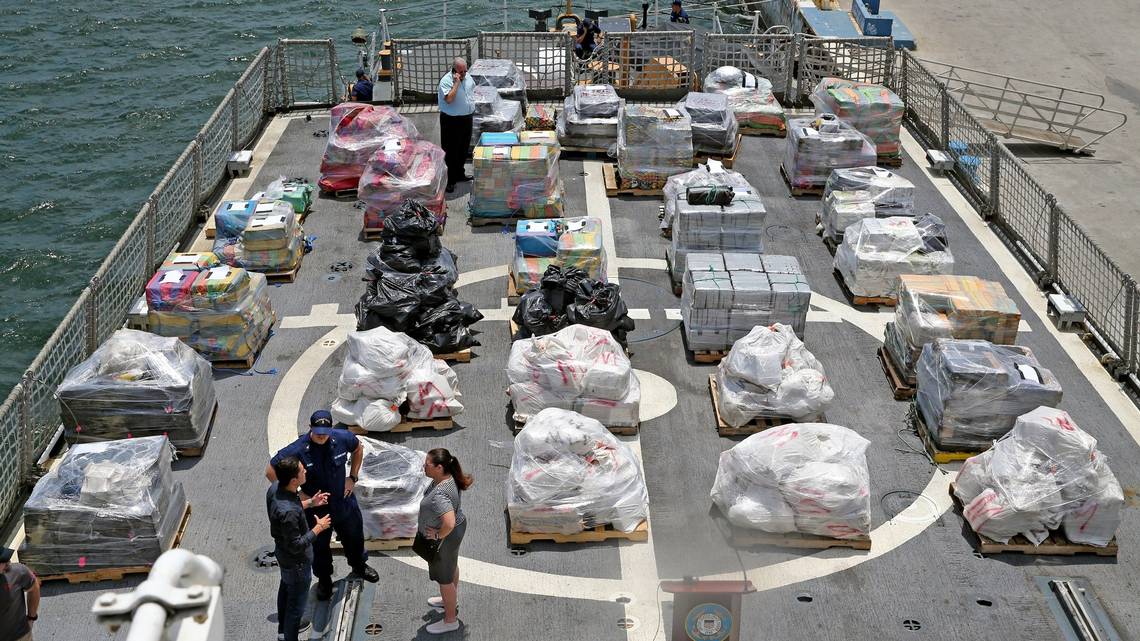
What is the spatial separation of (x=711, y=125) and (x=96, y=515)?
455 inches

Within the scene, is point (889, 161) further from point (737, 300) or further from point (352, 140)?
point (352, 140)

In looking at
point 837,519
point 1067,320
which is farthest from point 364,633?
point 1067,320

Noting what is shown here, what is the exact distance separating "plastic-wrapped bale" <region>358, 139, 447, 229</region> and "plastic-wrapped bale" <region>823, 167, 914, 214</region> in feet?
18.0

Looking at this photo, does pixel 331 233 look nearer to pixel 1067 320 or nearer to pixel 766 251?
pixel 766 251

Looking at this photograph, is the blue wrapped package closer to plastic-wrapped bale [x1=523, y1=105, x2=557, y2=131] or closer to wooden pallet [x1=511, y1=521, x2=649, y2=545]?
wooden pallet [x1=511, y1=521, x2=649, y2=545]

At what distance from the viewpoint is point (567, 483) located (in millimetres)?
9961

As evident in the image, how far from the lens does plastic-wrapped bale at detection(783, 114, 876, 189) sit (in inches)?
663

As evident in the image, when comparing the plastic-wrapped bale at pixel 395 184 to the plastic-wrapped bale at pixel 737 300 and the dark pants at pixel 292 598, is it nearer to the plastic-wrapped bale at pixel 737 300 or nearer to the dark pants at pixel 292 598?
the plastic-wrapped bale at pixel 737 300

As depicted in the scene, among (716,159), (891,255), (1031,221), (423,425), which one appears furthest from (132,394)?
(1031,221)

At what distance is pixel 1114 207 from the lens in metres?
24.5

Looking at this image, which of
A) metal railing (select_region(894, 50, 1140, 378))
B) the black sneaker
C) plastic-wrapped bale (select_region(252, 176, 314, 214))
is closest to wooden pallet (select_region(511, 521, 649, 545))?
the black sneaker

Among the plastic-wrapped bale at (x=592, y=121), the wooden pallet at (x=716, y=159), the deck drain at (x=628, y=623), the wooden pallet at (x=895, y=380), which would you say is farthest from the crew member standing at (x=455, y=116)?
the deck drain at (x=628, y=623)

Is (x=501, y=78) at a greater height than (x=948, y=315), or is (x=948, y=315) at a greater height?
(x=501, y=78)

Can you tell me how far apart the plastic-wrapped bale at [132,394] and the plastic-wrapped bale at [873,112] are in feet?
Result: 36.9
